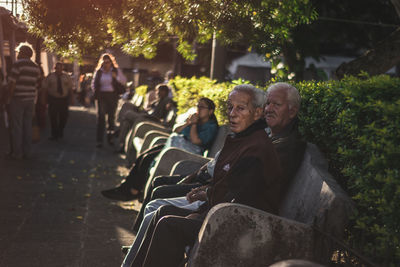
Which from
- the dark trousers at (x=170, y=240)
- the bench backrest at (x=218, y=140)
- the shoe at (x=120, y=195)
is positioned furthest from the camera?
the shoe at (x=120, y=195)

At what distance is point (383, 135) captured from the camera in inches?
132

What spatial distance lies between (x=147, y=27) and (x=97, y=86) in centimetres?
836

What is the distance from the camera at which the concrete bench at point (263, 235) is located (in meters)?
3.65

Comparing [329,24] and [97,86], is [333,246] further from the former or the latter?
[329,24]

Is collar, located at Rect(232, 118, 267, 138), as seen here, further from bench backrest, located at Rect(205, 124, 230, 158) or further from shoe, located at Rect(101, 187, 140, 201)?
shoe, located at Rect(101, 187, 140, 201)

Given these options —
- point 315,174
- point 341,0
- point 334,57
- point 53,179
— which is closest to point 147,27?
point 315,174

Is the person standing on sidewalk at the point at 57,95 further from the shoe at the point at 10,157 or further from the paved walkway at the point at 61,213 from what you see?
the shoe at the point at 10,157

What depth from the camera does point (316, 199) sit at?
157 inches

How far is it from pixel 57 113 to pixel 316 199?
1215cm

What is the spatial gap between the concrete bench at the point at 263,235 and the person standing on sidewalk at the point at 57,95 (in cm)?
1204

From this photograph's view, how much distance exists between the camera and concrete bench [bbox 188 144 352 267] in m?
3.65

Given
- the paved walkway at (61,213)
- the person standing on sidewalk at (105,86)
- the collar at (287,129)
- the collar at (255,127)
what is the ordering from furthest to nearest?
the person standing on sidewalk at (105,86)
the paved walkway at (61,213)
the collar at (287,129)
the collar at (255,127)

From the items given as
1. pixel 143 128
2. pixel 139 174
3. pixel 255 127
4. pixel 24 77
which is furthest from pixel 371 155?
pixel 24 77

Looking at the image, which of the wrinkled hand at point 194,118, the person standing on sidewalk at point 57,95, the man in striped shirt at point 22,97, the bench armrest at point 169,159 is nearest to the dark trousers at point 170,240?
the bench armrest at point 169,159
